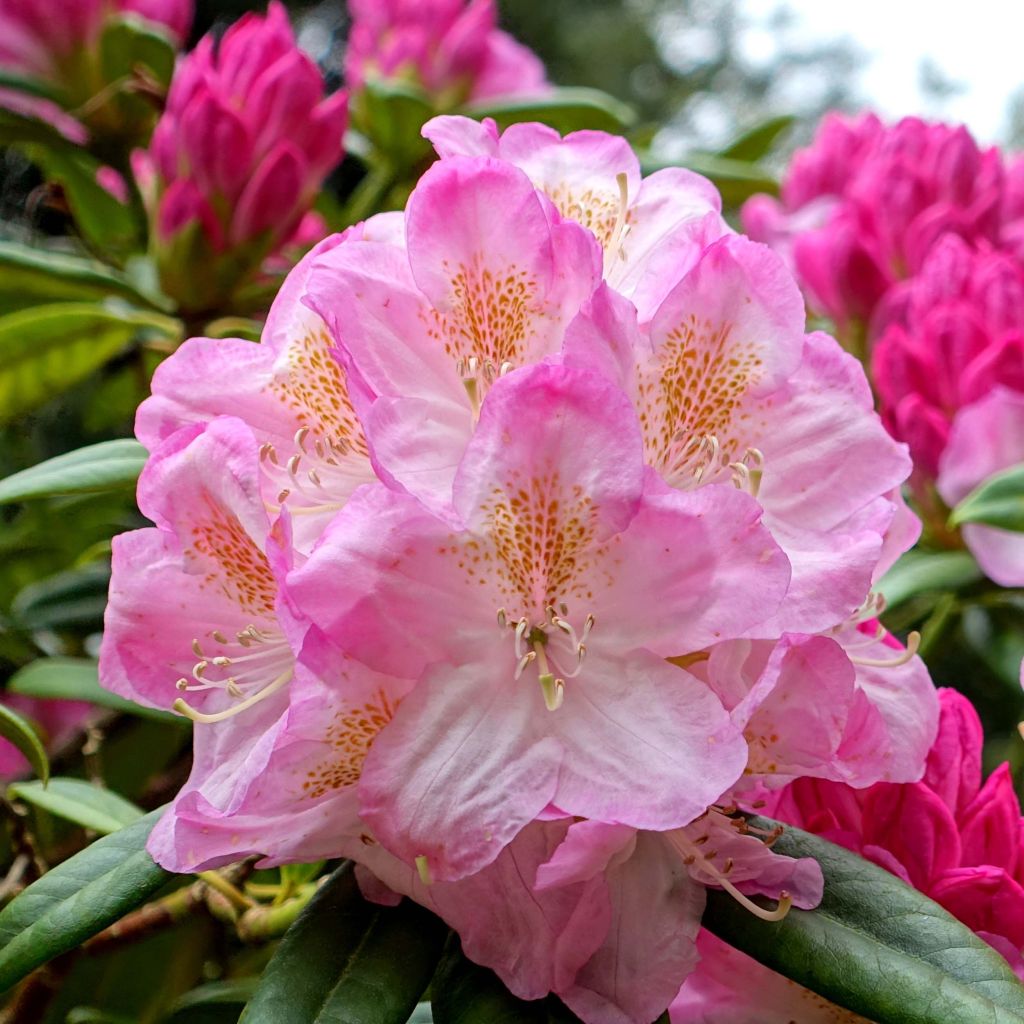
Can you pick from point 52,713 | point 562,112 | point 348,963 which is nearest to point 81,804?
point 348,963

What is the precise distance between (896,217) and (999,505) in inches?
19.4

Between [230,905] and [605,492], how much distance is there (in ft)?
1.14

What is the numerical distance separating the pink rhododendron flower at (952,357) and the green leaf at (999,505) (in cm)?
15

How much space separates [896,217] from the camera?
1.19m

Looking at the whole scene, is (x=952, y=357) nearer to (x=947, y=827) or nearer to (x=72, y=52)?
(x=947, y=827)

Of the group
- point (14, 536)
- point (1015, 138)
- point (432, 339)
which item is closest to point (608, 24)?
point (1015, 138)

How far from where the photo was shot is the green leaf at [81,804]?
2.27ft

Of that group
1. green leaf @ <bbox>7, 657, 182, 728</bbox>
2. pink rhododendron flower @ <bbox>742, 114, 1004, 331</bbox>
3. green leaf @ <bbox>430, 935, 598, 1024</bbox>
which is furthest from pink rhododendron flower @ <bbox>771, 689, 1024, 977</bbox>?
pink rhododendron flower @ <bbox>742, 114, 1004, 331</bbox>

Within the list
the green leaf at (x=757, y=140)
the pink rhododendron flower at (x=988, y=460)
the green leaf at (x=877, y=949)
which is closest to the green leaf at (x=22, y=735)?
the green leaf at (x=877, y=949)

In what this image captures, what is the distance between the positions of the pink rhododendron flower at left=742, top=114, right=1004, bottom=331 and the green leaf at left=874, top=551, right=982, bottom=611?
30 centimetres

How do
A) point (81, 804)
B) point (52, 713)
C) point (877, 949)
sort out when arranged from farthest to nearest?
point (52, 713)
point (81, 804)
point (877, 949)

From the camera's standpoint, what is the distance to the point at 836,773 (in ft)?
1.77

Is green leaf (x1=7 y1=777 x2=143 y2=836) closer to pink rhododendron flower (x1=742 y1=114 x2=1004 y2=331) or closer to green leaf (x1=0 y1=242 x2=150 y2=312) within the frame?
green leaf (x1=0 y1=242 x2=150 y2=312)

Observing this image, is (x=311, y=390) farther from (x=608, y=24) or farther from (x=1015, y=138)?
(x=608, y=24)
